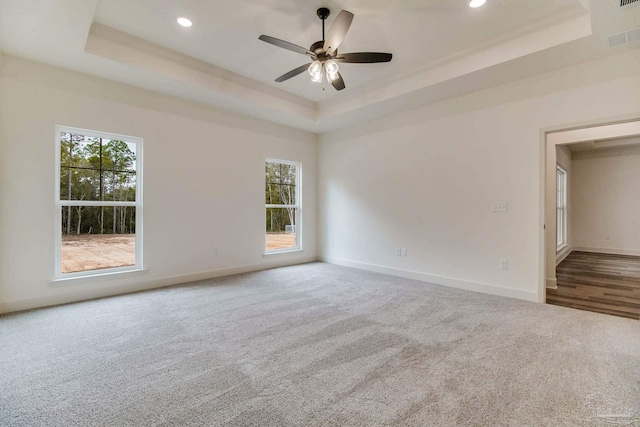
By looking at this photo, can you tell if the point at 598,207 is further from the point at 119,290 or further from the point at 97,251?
the point at 97,251

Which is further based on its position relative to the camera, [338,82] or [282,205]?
[282,205]

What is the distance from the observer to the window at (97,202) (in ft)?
11.7

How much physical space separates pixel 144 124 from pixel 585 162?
1050 centimetres

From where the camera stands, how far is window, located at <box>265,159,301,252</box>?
5688 mm

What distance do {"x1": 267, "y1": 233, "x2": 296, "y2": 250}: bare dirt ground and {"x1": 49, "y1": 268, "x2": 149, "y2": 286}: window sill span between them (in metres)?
2.21

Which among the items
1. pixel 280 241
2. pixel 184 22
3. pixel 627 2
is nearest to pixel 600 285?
Result: pixel 627 2

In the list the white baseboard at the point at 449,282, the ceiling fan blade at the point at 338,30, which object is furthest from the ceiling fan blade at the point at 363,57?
the white baseboard at the point at 449,282

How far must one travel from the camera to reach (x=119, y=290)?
3.89m

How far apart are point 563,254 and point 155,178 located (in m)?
8.84

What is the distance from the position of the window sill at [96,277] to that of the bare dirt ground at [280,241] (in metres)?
2.21

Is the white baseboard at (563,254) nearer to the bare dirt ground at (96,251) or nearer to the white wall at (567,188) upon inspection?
the white wall at (567,188)

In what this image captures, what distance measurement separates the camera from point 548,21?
2.92 m

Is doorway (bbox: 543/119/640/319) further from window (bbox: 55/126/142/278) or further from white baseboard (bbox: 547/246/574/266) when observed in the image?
window (bbox: 55/126/142/278)

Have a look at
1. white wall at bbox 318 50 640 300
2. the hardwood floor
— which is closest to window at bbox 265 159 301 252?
white wall at bbox 318 50 640 300
